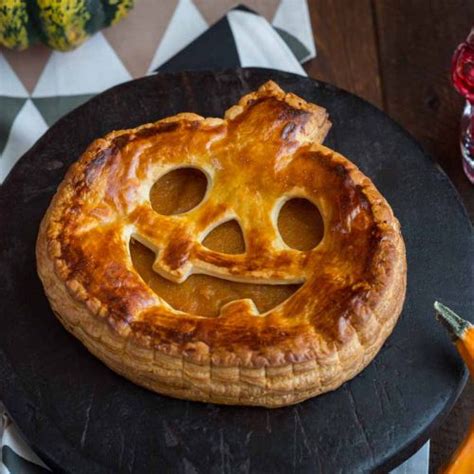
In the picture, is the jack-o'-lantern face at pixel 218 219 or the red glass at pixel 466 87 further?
the red glass at pixel 466 87

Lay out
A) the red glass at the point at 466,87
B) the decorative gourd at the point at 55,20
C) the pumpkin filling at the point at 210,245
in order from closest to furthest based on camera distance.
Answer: the pumpkin filling at the point at 210,245, the red glass at the point at 466,87, the decorative gourd at the point at 55,20

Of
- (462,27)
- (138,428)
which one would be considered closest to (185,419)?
(138,428)

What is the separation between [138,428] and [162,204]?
1.65ft

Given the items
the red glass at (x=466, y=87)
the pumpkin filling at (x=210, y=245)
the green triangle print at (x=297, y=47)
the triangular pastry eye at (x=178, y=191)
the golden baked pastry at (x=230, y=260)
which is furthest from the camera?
the green triangle print at (x=297, y=47)

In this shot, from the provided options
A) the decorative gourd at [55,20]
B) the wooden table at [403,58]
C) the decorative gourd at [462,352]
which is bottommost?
the decorative gourd at [462,352]

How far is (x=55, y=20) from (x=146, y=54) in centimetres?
32

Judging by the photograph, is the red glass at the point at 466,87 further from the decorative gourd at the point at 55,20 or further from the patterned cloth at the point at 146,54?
the decorative gourd at the point at 55,20

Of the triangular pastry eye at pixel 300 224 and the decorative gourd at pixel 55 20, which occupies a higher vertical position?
the decorative gourd at pixel 55 20

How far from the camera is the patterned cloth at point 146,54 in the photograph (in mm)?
2816

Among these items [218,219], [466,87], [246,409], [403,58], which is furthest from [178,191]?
[403,58]

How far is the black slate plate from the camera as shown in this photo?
1.96 meters

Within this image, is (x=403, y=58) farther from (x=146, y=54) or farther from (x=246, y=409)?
(x=246, y=409)

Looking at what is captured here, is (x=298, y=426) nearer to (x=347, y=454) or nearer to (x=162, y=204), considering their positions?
(x=347, y=454)

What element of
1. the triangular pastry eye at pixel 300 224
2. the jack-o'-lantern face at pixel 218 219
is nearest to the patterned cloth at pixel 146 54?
the jack-o'-lantern face at pixel 218 219
